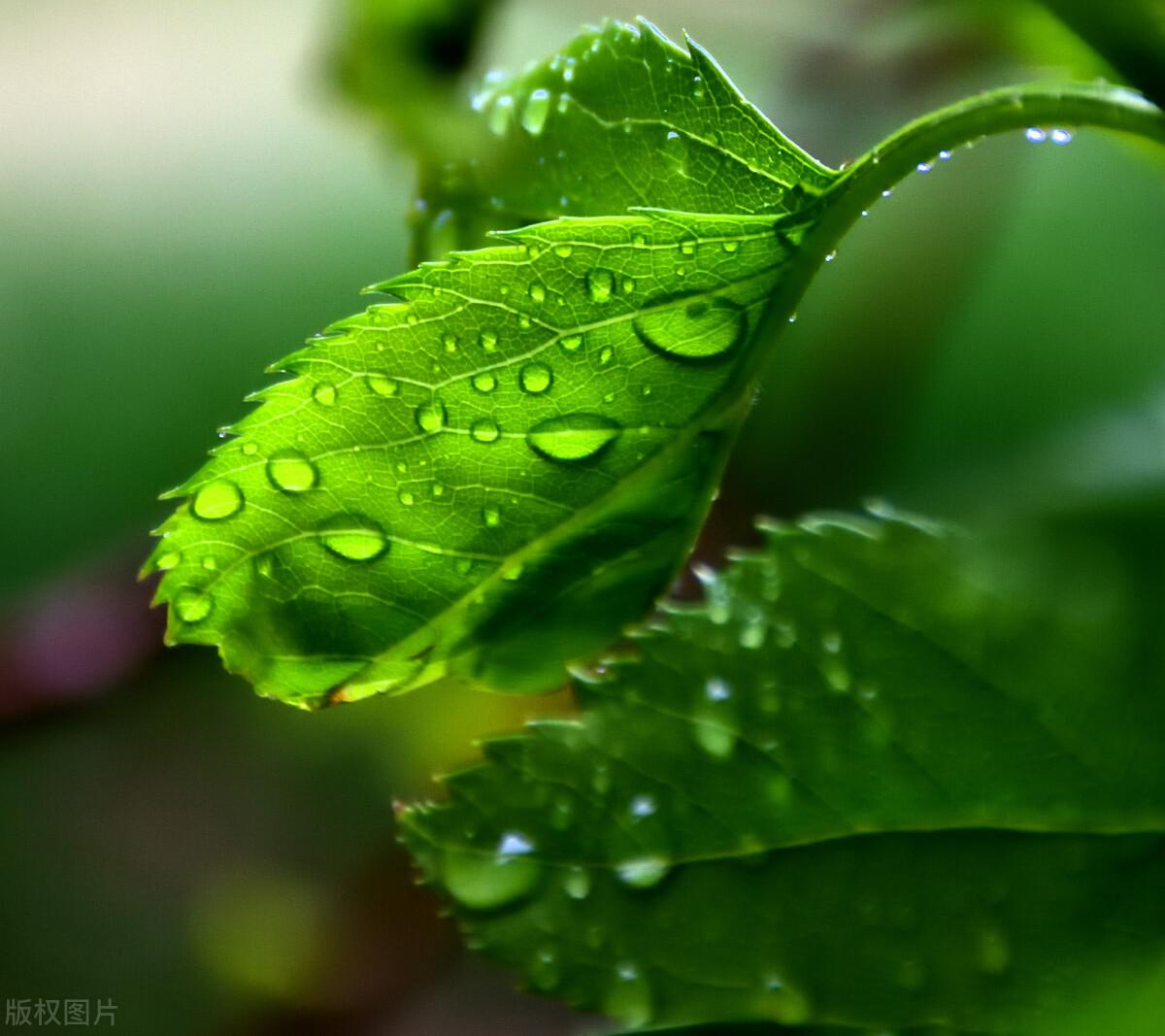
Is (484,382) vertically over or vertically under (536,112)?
under

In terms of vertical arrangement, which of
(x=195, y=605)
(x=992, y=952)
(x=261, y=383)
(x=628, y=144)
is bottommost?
(x=992, y=952)

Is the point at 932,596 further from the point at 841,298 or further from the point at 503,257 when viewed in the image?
the point at 841,298

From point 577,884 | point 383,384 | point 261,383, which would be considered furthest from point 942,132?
point 261,383

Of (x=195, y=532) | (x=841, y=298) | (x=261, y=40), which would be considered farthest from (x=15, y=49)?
(x=195, y=532)

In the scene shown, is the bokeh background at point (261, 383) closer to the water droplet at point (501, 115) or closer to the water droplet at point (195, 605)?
the water droplet at point (501, 115)

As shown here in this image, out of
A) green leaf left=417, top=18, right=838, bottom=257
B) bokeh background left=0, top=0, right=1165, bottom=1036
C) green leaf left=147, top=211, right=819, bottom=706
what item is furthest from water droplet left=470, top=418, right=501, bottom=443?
bokeh background left=0, top=0, right=1165, bottom=1036

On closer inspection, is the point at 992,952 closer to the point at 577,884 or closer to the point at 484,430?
the point at 577,884

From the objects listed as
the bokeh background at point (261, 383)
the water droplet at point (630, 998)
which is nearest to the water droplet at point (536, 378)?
the water droplet at point (630, 998)
